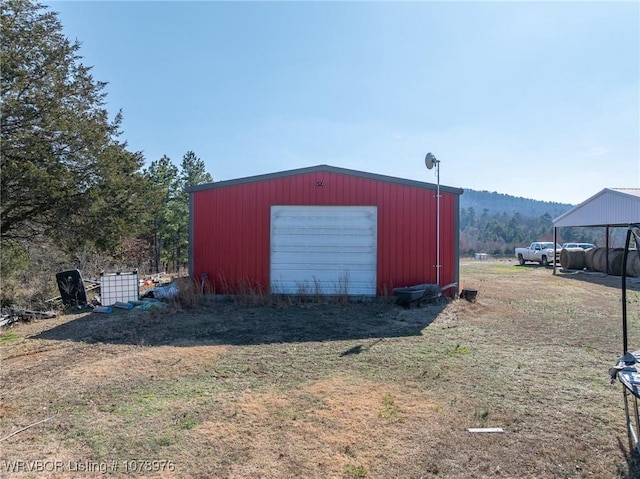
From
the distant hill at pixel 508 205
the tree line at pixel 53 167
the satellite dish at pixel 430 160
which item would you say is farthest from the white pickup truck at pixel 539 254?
the distant hill at pixel 508 205

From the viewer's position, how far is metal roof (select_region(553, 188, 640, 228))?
14266 millimetres

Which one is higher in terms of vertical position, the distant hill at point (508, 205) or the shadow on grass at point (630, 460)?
the distant hill at point (508, 205)

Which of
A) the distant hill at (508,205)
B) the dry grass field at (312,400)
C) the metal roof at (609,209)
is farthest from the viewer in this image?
the distant hill at (508,205)

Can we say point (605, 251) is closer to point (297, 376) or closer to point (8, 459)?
point (297, 376)

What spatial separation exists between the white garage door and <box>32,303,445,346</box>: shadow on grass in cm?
83

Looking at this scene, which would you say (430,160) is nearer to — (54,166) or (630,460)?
(630,460)

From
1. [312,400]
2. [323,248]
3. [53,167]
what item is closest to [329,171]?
[323,248]

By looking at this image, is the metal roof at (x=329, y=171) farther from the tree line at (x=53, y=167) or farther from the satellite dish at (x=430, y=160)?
the tree line at (x=53, y=167)

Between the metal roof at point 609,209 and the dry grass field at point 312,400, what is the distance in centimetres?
1020

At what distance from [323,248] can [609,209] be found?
13.6 meters

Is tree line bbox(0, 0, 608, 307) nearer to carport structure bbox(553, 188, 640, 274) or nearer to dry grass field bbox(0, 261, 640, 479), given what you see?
dry grass field bbox(0, 261, 640, 479)

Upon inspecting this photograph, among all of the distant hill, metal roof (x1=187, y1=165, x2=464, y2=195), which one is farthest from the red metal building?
the distant hill

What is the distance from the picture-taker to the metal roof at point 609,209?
14.3 m

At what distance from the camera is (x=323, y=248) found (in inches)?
358
